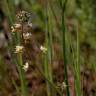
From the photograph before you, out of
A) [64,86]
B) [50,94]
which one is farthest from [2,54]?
[64,86]

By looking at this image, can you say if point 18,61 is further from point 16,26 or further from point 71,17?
point 71,17

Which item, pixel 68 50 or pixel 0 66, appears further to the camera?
pixel 0 66

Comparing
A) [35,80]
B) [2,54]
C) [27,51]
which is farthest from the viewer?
[2,54]

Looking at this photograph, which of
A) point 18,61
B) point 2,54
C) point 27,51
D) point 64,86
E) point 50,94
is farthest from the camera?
point 2,54

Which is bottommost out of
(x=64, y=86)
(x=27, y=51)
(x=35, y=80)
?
(x=35, y=80)

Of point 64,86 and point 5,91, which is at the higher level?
point 64,86

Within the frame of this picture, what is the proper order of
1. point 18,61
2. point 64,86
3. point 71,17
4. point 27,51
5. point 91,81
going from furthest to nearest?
point 71,17 < point 91,81 < point 18,61 < point 64,86 < point 27,51

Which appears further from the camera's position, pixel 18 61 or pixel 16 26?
pixel 18 61

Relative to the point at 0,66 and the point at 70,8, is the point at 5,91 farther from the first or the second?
the point at 70,8

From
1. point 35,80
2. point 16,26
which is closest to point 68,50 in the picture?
point 16,26

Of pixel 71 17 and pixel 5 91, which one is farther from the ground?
pixel 71 17
